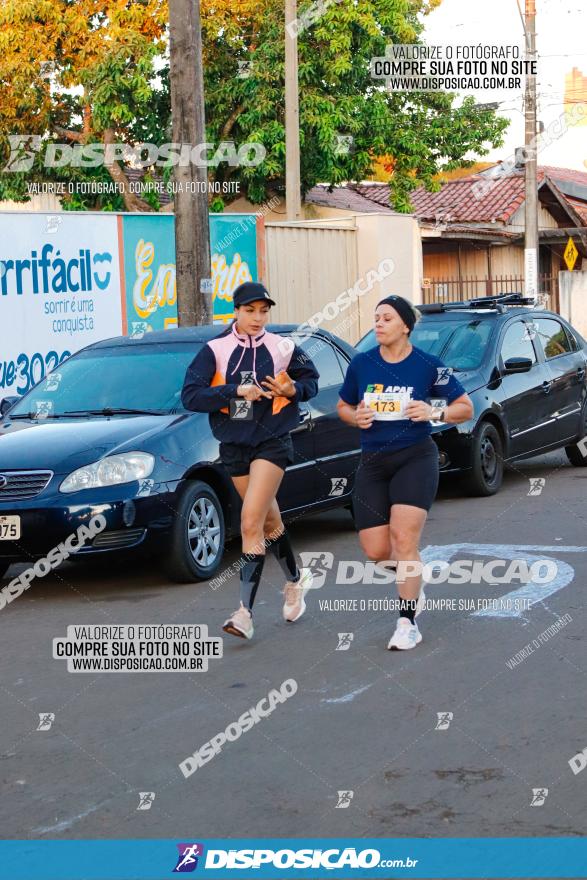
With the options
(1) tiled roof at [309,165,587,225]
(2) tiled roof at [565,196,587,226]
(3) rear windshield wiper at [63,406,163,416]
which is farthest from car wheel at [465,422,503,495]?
(2) tiled roof at [565,196,587,226]

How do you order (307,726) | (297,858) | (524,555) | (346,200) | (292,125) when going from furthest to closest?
(346,200) → (292,125) → (524,555) → (307,726) → (297,858)

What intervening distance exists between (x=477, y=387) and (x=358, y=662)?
236 inches

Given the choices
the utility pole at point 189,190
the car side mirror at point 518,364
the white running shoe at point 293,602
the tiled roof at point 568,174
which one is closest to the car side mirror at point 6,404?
the white running shoe at point 293,602

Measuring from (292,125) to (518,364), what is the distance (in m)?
12.4

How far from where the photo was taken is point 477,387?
12.4m

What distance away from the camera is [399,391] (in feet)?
22.6

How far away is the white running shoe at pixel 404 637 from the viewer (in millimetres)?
6938

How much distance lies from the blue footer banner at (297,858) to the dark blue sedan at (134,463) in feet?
13.1

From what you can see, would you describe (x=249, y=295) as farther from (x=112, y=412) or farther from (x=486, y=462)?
(x=486, y=462)

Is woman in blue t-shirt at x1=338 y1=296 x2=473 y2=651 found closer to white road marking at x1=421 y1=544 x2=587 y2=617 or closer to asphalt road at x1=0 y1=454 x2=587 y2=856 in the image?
asphalt road at x1=0 y1=454 x2=587 y2=856

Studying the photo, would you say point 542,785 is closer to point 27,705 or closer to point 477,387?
point 27,705

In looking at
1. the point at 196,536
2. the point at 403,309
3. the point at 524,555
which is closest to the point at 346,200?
the point at 524,555

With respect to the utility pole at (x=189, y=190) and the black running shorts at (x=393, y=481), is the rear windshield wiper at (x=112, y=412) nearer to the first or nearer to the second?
the black running shorts at (x=393, y=481)

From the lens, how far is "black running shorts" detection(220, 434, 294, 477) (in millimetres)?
7266
